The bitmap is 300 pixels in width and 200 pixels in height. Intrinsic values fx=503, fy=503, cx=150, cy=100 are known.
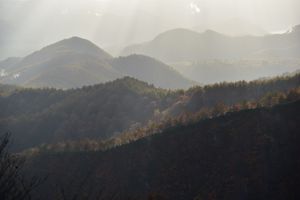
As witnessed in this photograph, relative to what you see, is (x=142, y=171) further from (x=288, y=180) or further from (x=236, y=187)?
(x=288, y=180)

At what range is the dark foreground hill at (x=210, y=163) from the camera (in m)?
99.4

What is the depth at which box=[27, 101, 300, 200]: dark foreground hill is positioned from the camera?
99375 mm

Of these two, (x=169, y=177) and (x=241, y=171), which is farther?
(x=169, y=177)

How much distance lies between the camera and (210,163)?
114 metres

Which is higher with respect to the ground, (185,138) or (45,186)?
(185,138)

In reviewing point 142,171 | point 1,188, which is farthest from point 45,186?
point 1,188

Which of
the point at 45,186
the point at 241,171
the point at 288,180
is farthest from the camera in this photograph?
the point at 45,186

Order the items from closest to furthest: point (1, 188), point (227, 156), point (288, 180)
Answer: point (1, 188) < point (288, 180) < point (227, 156)

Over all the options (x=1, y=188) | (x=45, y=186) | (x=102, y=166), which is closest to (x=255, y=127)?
(x=102, y=166)

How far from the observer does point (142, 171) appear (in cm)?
12925

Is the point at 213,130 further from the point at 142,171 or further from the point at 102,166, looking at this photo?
the point at 102,166

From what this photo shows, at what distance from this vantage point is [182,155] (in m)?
125

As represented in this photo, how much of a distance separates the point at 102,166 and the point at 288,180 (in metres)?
64.2

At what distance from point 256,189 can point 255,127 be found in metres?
24.9
